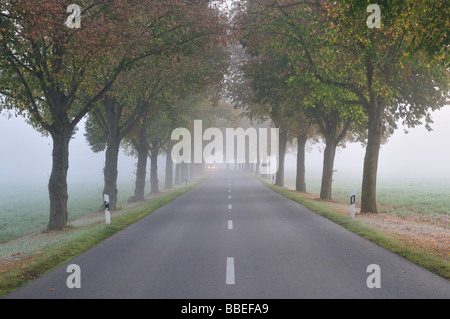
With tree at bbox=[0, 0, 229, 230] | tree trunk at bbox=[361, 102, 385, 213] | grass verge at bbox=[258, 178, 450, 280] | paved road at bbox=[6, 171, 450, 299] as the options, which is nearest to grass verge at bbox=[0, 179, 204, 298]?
paved road at bbox=[6, 171, 450, 299]

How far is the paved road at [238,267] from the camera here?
5.75 m

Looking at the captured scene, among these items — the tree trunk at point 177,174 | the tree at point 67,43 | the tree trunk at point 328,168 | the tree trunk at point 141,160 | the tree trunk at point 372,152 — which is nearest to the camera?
the tree at point 67,43

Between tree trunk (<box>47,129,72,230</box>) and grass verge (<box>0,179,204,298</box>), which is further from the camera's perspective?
tree trunk (<box>47,129,72,230</box>)

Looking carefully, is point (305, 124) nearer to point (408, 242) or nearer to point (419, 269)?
point (408, 242)

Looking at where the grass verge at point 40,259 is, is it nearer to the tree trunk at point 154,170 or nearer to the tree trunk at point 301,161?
the tree trunk at point 301,161

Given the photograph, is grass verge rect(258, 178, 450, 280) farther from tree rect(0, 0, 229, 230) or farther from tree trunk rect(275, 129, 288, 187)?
tree trunk rect(275, 129, 288, 187)

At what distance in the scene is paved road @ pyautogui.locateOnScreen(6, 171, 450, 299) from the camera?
5746 millimetres

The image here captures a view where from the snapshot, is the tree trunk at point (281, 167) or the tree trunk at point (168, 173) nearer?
the tree trunk at point (281, 167)

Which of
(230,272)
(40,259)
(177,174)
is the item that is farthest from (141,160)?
(230,272)

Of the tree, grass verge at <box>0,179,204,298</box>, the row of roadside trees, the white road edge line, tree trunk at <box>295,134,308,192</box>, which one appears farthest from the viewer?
tree trunk at <box>295,134,308,192</box>

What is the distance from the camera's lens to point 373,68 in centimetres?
1530

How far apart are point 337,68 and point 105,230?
1114 cm

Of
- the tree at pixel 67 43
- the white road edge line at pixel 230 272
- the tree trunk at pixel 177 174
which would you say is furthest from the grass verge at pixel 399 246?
the tree trunk at pixel 177 174
